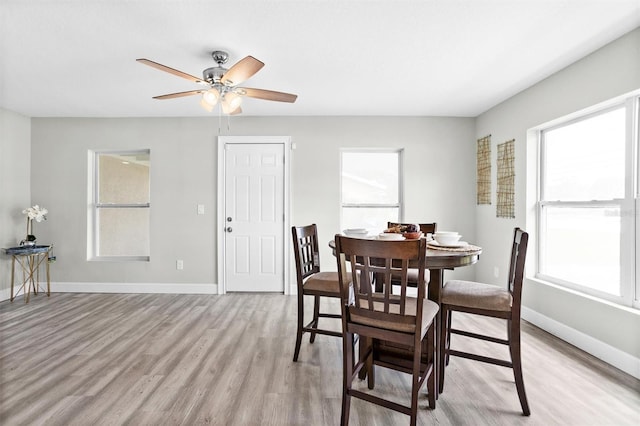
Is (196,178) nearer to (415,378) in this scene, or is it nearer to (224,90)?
(224,90)

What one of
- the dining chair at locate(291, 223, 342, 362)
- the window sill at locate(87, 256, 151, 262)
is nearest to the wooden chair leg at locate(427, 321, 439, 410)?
the dining chair at locate(291, 223, 342, 362)

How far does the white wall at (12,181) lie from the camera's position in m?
3.92

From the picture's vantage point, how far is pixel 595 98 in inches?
96.3

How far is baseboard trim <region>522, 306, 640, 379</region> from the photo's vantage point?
7.11 ft

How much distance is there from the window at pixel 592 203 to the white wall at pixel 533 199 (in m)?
0.14

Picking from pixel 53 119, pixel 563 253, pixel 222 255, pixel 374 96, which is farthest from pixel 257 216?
pixel 563 253

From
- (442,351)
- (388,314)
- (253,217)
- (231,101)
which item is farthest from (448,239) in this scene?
(253,217)

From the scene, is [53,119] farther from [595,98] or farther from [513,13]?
[595,98]

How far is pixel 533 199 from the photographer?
325 centimetres

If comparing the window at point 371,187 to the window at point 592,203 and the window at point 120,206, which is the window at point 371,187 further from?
the window at point 120,206

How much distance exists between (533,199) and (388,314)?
8.66 ft

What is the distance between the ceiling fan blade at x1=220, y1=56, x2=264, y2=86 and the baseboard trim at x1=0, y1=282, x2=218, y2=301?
9.55 feet

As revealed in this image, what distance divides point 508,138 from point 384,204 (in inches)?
65.4

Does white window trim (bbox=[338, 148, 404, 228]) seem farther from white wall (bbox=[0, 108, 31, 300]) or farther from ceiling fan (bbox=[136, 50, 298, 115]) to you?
white wall (bbox=[0, 108, 31, 300])
